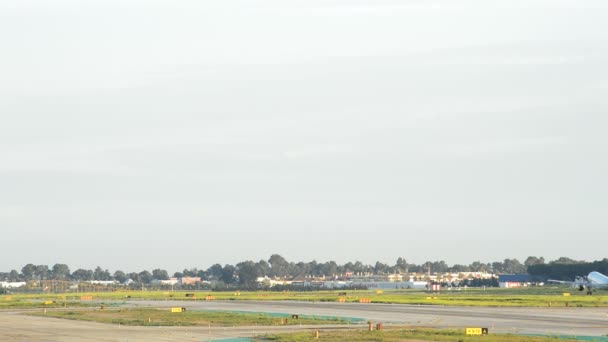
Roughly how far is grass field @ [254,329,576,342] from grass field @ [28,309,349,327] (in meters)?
16.0

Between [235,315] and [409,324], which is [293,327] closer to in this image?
[409,324]

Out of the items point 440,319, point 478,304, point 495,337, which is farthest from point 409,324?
point 478,304

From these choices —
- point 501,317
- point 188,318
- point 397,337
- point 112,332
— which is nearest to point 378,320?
point 501,317

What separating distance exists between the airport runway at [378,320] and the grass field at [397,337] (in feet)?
14.7

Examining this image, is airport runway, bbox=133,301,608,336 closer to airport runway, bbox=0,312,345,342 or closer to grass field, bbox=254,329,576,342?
grass field, bbox=254,329,576,342

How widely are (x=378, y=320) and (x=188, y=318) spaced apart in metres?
18.7

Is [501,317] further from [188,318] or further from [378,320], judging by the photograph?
[188,318]

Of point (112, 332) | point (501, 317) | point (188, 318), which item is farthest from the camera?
point (188, 318)

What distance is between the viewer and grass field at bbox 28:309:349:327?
3974 inches

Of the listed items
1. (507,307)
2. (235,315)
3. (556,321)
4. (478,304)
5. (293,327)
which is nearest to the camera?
(293,327)

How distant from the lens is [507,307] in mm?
134500

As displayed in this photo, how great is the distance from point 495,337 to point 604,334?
30.9 feet

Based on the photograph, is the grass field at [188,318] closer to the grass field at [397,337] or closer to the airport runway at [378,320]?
the airport runway at [378,320]

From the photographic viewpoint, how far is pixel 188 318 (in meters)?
110
